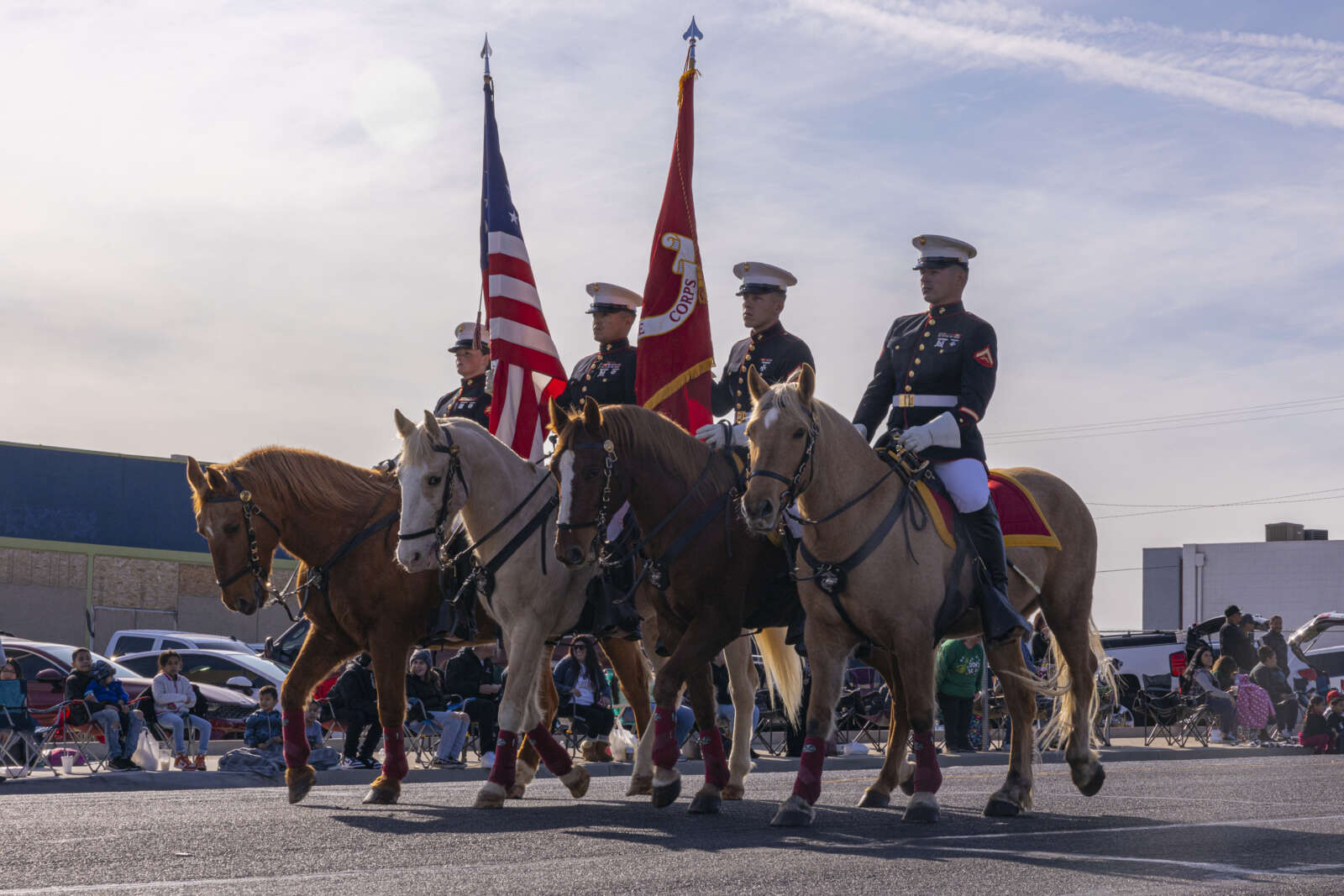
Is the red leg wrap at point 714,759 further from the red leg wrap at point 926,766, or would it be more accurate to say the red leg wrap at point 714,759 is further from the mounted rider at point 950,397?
the mounted rider at point 950,397

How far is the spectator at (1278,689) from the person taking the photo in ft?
85.3

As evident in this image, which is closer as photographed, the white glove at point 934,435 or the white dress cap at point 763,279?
the white glove at point 934,435

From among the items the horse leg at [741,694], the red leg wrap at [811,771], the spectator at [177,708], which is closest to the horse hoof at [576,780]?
the horse leg at [741,694]

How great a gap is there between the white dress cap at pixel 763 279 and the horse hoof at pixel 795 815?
419 centimetres

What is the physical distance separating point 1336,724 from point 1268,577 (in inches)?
1864

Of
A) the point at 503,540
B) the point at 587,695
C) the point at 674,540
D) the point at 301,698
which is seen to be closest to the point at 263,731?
the point at 587,695

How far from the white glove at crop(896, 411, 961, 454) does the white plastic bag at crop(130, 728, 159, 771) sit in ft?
33.3

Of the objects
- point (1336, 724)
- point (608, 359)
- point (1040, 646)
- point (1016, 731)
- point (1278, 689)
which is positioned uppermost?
point (608, 359)

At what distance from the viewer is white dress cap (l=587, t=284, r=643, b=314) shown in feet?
44.4

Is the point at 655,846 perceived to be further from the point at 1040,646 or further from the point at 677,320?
the point at 1040,646

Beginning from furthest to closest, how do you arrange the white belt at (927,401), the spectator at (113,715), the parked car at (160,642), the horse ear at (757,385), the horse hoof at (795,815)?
the parked car at (160,642), the spectator at (113,715), the white belt at (927,401), the horse ear at (757,385), the horse hoof at (795,815)

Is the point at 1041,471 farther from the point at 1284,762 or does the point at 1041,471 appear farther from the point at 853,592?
the point at 1284,762

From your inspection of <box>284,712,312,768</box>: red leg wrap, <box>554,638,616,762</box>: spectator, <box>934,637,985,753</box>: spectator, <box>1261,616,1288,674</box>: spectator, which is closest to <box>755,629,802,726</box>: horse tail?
<box>284,712,312,768</box>: red leg wrap

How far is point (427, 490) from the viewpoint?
34.8ft
